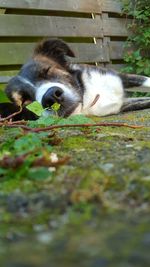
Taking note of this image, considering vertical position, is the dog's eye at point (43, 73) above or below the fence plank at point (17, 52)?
below

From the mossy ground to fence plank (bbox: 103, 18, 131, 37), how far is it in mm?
5408

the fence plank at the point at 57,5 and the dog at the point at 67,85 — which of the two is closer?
the dog at the point at 67,85

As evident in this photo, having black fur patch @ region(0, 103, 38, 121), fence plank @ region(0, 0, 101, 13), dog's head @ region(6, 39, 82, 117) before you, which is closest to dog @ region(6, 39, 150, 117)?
dog's head @ region(6, 39, 82, 117)

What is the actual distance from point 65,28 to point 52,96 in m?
2.73

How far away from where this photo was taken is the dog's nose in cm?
334

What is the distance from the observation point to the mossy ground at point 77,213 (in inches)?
26.5

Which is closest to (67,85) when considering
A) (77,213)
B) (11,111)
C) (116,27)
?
(11,111)

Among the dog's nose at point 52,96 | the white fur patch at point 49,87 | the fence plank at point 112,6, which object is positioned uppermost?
the fence plank at point 112,6

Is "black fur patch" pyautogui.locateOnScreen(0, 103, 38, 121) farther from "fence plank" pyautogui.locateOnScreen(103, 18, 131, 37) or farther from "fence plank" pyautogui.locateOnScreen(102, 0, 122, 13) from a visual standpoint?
"fence plank" pyautogui.locateOnScreen(102, 0, 122, 13)

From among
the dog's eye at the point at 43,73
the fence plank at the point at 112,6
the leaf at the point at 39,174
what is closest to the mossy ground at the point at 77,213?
the leaf at the point at 39,174

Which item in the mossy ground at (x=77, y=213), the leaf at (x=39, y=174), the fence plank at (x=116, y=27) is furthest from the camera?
the fence plank at (x=116, y=27)

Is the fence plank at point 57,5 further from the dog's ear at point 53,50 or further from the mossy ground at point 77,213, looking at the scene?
the mossy ground at point 77,213

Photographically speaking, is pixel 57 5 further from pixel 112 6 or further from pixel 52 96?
pixel 52 96

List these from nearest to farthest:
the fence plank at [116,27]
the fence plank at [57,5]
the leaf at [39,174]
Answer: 1. the leaf at [39,174]
2. the fence plank at [57,5]
3. the fence plank at [116,27]
